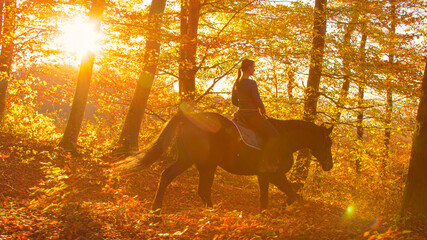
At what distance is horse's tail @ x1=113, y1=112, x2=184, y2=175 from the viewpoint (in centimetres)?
735

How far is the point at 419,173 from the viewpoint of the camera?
599 centimetres

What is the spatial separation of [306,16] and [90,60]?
7.90 meters

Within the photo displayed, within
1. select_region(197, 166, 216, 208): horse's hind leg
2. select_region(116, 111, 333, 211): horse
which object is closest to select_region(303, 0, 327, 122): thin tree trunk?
select_region(116, 111, 333, 211): horse

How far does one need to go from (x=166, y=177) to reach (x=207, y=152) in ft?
3.47

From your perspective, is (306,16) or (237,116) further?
(306,16)

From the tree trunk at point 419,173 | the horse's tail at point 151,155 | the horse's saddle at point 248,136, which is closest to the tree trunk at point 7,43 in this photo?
the horse's tail at point 151,155

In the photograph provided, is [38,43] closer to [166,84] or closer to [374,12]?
[166,84]

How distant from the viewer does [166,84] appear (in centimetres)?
1545

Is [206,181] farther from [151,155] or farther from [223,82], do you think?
[223,82]

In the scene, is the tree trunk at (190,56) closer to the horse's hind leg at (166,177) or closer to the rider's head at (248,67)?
the rider's head at (248,67)

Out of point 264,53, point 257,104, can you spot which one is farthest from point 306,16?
point 257,104

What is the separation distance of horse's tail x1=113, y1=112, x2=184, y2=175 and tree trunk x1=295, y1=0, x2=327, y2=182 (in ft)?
18.9

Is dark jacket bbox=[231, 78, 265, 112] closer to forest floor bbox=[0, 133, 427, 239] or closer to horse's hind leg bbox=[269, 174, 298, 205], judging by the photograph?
horse's hind leg bbox=[269, 174, 298, 205]

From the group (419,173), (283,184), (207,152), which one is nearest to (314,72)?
(283,184)
